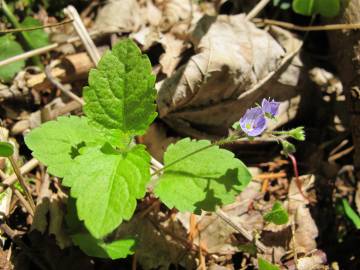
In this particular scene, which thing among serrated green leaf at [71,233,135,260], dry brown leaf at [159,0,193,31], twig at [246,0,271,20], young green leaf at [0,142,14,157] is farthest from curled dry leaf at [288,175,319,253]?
young green leaf at [0,142,14,157]

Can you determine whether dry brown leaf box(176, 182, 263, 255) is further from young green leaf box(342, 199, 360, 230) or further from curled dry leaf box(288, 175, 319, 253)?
young green leaf box(342, 199, 360, 230)

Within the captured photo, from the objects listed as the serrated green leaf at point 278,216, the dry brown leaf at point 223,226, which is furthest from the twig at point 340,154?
the serrated green leaf at point 278,216

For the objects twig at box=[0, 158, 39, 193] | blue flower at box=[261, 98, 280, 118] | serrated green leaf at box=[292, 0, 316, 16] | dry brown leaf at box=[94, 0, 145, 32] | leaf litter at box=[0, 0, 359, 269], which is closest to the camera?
blue flower at box=[261, 98, 280, 118]

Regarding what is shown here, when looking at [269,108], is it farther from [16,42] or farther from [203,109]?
[16,42]

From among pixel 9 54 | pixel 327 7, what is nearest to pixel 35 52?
pixel 9 54

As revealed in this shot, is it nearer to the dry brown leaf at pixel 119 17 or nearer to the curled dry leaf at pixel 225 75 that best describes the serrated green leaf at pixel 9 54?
the dry brown leaf at pixel 119 17
